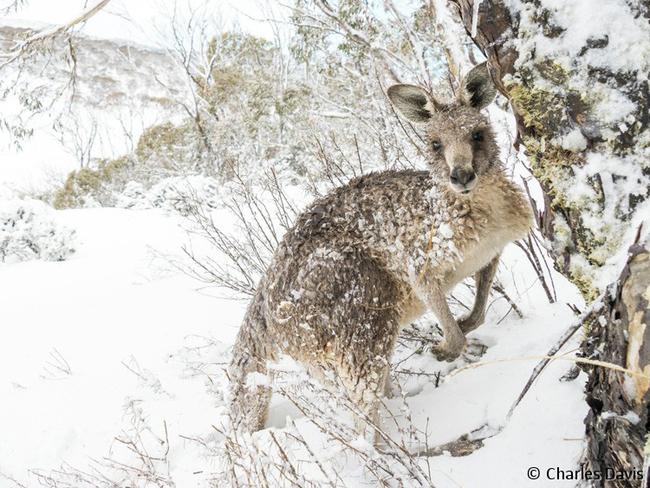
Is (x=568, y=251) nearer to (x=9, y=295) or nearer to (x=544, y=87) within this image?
(x=544, y=87)

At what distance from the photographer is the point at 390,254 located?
2930 mm

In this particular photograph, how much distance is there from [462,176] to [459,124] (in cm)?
35

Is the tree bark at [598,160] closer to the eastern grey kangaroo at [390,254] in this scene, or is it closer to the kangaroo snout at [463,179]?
the kangaroo snout at [463,179]

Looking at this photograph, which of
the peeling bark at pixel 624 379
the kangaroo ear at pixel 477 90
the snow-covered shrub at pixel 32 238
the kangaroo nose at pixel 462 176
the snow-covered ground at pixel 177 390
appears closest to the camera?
the peeling bark at pixel 624 379

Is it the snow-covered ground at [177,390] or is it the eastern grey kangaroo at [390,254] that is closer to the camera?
the snow-covered ground at [177,390]

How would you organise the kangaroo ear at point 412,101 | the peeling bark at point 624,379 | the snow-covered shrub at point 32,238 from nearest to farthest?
the peeling bark at point 624,379 < the kangaroo ear at point 412,101 < the snow-covered shrub at point 32,238

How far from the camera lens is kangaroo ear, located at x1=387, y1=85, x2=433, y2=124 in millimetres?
2867

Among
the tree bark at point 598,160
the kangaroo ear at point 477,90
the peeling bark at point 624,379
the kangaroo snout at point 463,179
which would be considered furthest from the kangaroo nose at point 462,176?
the peeling bark at point 624,379

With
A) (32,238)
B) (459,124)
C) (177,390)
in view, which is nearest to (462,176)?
(459,124)

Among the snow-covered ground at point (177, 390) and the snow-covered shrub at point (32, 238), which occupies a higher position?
the snow-covered shrub at point (32, 238)

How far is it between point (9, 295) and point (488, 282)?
7311 millimetres

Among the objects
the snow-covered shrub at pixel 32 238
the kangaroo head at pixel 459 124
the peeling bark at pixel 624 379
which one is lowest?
the peeling bark at pixel 624 379

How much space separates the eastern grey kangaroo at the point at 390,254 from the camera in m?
2.76

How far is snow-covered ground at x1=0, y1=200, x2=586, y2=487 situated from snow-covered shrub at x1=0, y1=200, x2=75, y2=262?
1.24 meters
